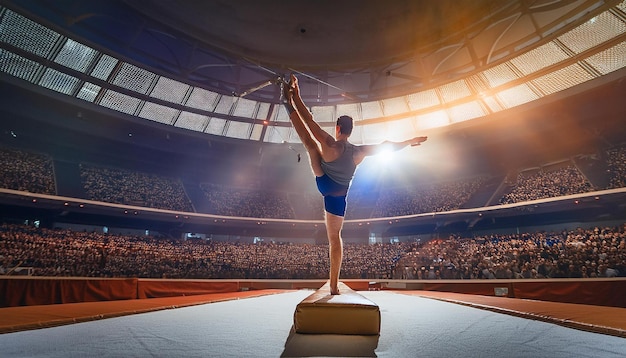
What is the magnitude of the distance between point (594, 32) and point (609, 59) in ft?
6.95

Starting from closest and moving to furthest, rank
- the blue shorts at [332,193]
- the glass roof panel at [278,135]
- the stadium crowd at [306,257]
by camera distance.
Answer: the blue shorts at [332,193] < the stadium crowd at [306,257] < the glass roof panel at [278,135]

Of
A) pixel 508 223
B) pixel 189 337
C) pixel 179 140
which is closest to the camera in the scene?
pixel 189 337

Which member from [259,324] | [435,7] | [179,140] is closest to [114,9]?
[179,140]

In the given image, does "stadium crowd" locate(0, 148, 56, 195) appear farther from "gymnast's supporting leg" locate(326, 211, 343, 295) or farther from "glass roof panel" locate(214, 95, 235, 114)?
"gymnast's supporting leg" locate(326, 211, 343, 295)

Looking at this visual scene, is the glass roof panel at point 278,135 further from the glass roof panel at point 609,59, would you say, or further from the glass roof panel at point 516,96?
the glass roof panel at point 609,59

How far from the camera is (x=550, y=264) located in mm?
12898

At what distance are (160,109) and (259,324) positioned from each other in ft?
63.6

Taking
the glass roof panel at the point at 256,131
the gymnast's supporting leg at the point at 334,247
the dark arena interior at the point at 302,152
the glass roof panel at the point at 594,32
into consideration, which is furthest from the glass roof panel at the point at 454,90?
the gymnast's supporting leg at the point at 334,247

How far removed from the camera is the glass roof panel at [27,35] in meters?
12.6

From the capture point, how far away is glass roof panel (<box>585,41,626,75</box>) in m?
14.0

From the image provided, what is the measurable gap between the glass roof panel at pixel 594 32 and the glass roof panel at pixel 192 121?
19506mm

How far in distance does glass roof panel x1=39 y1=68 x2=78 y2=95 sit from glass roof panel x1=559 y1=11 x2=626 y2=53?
23279 mm

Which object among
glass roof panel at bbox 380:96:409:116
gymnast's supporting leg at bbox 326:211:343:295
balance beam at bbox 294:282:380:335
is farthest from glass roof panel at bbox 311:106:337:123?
balance beam at bbox 294:282:380:335

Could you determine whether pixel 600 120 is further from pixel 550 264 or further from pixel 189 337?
pixel 189 337
